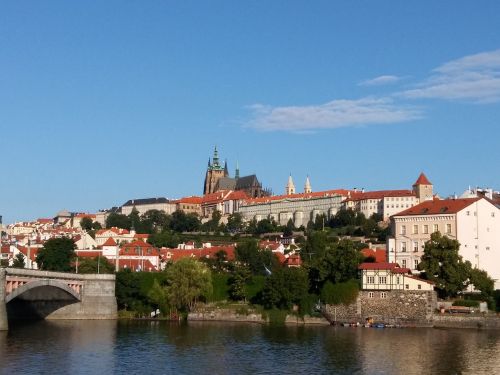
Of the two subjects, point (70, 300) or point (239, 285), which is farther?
point (239, 285)

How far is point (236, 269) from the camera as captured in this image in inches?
2840

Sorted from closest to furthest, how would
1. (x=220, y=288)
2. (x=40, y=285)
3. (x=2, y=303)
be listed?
(x=2, y=303) < (x=40, y=285) < (x=220, y=288)

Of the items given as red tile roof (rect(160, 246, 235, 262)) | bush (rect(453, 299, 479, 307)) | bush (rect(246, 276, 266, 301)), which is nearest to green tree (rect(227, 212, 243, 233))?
red tile roof (rect(160, 246, 235, 262))

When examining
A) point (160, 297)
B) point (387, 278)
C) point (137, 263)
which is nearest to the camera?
point (387, 278)

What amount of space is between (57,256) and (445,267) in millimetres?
37923

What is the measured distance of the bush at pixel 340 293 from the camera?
215ft

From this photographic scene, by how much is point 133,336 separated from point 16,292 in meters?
8.95

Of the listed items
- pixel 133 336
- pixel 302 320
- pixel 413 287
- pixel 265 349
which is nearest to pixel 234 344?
pixel 265 349

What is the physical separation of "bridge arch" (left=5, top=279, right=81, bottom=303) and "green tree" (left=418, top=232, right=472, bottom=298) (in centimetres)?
2897

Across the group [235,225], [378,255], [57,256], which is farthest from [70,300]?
[235,225]

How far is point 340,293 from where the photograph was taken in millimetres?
65625

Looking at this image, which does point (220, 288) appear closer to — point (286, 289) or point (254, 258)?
point (286, 289)

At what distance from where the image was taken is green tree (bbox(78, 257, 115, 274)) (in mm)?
77125

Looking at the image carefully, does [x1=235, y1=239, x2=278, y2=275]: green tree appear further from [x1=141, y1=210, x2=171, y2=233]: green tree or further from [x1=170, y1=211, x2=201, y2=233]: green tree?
[x1=170, y1=211, x2=201, y2=233]: green tree
